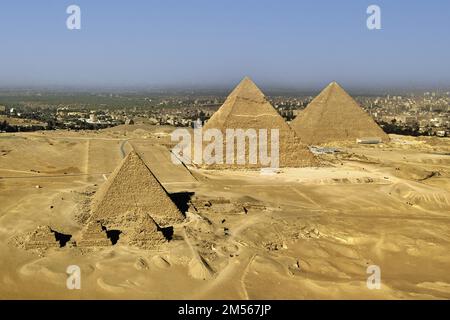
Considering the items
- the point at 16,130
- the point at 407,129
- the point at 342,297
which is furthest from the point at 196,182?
the point at 407,129

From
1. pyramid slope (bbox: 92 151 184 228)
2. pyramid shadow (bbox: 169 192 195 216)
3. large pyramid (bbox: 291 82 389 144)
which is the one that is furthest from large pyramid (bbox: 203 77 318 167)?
pyramid slope (bbox: 92 151 184 228)

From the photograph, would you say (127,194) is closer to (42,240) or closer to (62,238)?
(62,238)

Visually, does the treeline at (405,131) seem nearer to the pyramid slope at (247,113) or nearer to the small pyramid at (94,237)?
the pyramid slope at (247,113)

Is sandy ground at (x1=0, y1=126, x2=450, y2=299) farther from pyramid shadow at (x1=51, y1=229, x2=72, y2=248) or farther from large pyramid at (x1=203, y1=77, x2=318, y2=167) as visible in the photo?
large pyramid at (x1=203, y1=77, x2=318, y2=167)

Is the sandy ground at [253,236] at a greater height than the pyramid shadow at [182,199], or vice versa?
the pyramid shadow at [182,199]

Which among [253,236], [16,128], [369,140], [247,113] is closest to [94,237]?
[253,236]

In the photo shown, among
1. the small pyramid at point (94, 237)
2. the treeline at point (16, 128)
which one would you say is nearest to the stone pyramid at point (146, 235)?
the small pyramid at point (94, 237)

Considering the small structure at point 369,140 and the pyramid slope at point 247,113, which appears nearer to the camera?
the pyramid slope at point 247,113
